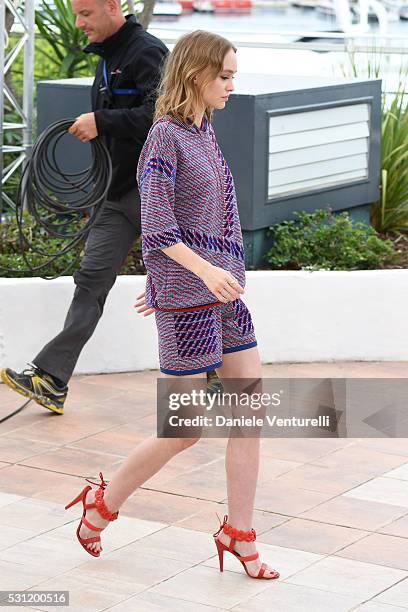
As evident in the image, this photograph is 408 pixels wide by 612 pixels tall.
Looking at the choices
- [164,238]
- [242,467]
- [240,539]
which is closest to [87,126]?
[164,238]

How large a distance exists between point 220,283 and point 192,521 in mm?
1252

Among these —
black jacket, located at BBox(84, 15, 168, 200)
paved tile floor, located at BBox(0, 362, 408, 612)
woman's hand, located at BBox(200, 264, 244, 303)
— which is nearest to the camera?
woman's hand, located at BBox(200, 264, 244, 303)

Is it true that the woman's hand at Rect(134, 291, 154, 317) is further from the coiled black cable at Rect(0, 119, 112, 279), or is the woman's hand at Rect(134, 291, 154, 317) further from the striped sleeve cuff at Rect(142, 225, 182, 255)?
the coiled black cable at Rect(0, 119, 112, 279)

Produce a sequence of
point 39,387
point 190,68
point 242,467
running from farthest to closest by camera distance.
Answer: point 39,387 < point 242,467 < point 190,68

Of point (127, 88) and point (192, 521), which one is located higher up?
point (127, 88)

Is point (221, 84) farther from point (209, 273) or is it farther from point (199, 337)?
point (199, 337)

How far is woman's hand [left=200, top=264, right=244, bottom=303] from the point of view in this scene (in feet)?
11.6

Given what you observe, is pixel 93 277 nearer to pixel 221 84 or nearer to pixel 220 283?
pixel 221 84

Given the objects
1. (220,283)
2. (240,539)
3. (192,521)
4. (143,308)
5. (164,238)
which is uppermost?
(164,238)

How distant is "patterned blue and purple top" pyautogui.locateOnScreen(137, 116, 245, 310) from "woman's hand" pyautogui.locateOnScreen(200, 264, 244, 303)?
0.52ft

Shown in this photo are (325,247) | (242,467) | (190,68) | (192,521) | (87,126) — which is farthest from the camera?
(325,247)

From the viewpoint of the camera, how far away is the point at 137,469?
3.89m

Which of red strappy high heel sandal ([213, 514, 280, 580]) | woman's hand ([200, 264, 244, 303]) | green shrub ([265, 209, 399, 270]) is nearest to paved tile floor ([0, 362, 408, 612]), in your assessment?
red strappy high heel sandal ([213, 514, 280, 580])

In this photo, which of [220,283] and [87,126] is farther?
[87,126]
